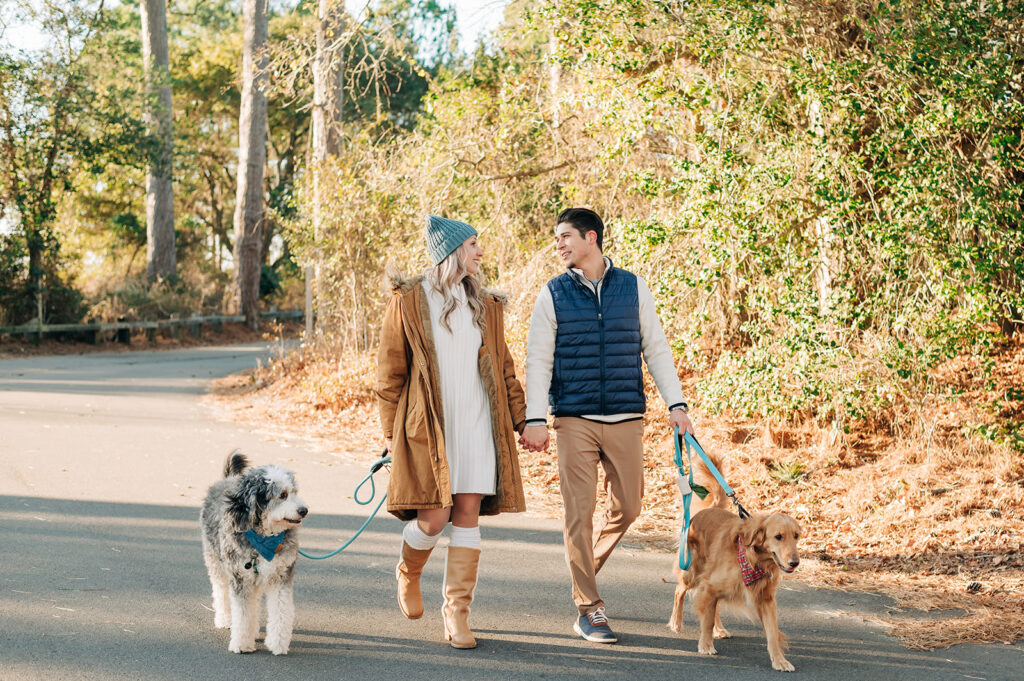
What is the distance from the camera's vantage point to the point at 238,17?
154 ft

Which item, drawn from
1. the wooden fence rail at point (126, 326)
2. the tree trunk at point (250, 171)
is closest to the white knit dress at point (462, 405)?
the tree trunk at point (250, 171)

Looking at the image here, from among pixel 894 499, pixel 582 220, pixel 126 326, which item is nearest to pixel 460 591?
pixel 582 220

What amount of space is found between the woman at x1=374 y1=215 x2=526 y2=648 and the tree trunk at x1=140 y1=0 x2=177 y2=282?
75.8ft

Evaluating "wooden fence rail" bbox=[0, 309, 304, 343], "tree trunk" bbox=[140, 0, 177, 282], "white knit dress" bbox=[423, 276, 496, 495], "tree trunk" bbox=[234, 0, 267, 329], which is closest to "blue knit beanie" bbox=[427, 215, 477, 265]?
"white knit dress" bbox=[423, 276, 496, 495]

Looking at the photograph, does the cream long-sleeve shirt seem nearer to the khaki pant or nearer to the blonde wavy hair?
the khaki pant

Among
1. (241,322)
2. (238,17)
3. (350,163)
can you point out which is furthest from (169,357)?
(238,17)

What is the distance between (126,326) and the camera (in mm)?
26078

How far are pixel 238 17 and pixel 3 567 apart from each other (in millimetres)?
45411

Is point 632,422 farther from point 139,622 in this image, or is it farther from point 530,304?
point 530,304

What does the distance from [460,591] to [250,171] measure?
78.1ft

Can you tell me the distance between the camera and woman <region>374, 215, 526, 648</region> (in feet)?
15.7

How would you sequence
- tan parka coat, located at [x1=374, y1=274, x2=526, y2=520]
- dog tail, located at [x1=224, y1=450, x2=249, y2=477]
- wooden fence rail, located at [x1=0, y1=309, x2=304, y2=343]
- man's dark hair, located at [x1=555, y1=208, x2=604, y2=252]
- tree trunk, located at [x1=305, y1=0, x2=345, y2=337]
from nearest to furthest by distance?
tan parka coat, located at [x1=374, y1=274, x2=526, y2=520] → man's dark hair, located at [x1=555, y1=208, x2=604, y2=252] → dog tail, located at [x1=224, y1=450, x2=249, y2=477] → tree trunk, located at [x1=305, y1=0, x2=345, y2=337] → wooden fence rail, located at [x1=0, y1=309, x2=304, y2=343]

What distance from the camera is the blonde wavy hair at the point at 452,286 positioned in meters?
4.92

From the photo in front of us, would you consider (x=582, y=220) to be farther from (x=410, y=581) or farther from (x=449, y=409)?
(x=410, y=581)
